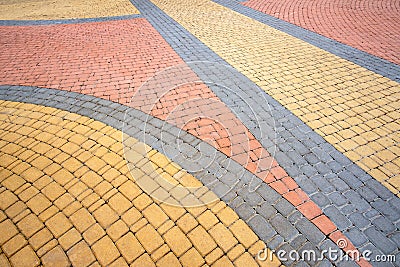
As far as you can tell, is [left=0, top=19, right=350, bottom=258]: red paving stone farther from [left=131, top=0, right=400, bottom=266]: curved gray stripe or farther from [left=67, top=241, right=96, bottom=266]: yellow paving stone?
[left=67, top=241, right=96, bottom=266]: yellow paving stone

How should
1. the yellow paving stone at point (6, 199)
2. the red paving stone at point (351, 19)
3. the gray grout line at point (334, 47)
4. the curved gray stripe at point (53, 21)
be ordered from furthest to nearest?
the curved gray stripe at point (53, 21) → the red paving stone at point (351, 19) → the gray grout line at point (334, 47) → the yellow paving stone at point (6, 199)

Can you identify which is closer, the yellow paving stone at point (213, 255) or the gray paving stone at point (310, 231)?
the yellow paving stone at point (213, 255)

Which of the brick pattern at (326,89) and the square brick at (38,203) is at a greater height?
the brick pattern at (326,89)

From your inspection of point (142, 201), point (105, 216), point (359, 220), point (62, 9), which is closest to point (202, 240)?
point (142, 201)

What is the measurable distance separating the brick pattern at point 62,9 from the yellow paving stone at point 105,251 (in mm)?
9168

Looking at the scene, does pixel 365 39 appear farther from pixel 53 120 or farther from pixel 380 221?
pixel 53 120

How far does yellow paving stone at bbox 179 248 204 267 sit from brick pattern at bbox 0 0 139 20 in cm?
958

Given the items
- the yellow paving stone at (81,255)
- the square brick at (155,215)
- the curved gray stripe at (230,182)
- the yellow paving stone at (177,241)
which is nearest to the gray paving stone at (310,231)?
the curved gray stripe at (230,182)

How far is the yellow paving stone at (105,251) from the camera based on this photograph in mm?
2709

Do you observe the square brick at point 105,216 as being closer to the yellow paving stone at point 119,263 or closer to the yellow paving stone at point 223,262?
the yellow paving stone at point 119,263

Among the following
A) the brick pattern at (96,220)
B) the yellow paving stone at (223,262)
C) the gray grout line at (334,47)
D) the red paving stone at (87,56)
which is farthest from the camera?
the gray grout line at (334,47)

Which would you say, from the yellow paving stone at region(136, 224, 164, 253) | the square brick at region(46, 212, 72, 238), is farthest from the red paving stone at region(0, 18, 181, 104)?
the yellow paving stone at region(136, 224, 164, 253)

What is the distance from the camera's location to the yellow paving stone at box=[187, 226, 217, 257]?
9.03 ft

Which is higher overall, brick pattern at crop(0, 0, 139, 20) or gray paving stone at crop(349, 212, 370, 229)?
brick pattern at crop(0, 0, 139, 20)
